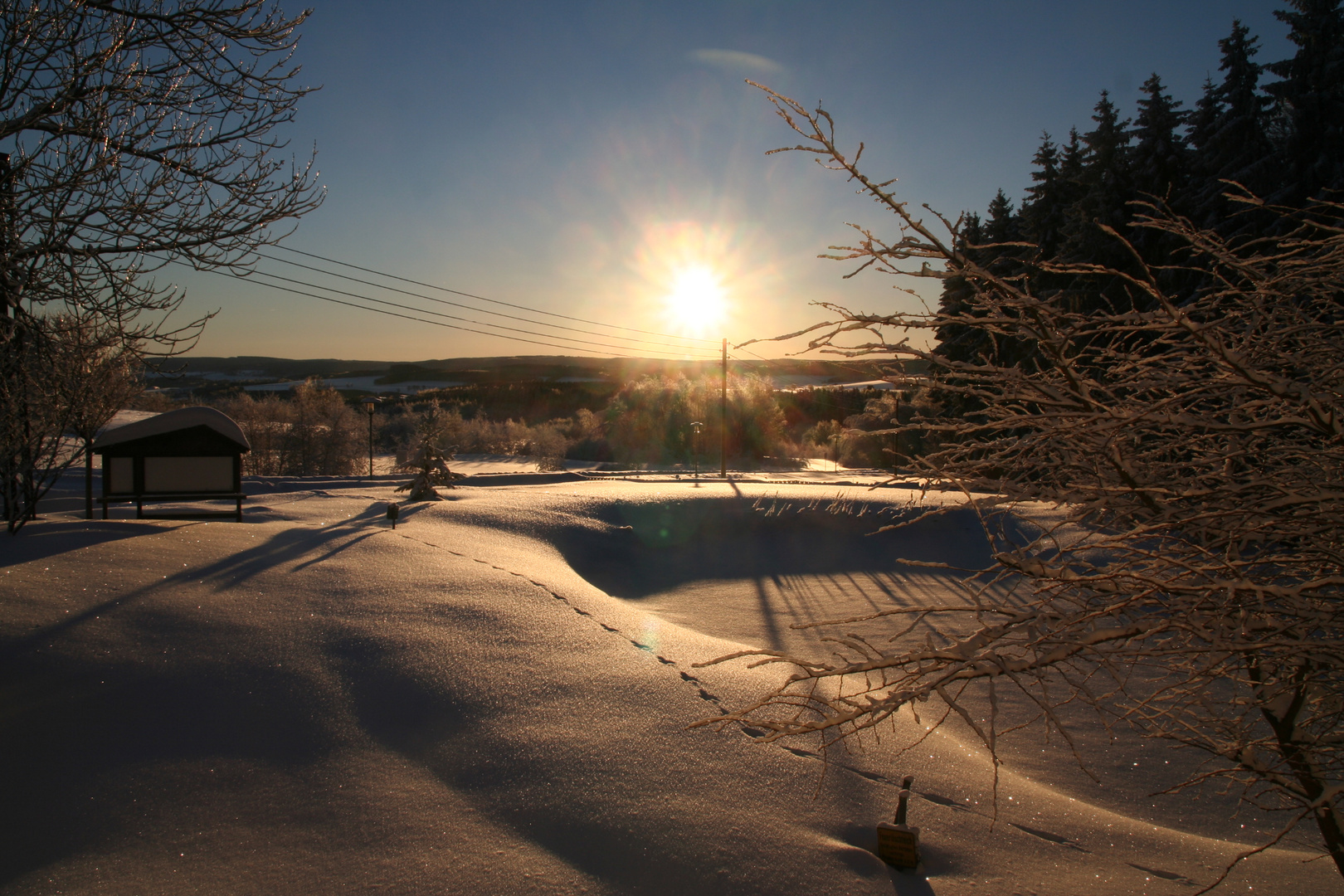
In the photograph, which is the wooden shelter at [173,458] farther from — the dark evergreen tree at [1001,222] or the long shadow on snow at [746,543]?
the dark evergreen tree at [1001,222]

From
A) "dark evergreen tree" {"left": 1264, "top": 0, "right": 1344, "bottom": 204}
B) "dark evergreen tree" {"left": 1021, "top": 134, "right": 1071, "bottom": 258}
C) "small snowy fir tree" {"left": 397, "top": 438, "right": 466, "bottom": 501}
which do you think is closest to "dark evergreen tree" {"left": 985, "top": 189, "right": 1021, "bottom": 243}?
"dark evergreen tree" {"left": 1021, "top": 134, "right": 1071, "bottom": 258}

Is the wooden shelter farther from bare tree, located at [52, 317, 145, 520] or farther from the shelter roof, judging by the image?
bare tree, located at [52, 317, 145, 520]

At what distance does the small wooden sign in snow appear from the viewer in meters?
3.45

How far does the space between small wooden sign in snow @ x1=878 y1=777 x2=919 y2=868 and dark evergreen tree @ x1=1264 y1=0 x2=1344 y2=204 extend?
1881cm

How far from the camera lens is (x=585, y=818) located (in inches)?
144

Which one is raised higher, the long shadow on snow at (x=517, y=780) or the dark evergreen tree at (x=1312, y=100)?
the dark evergreen tree at (x=1312, y=100)

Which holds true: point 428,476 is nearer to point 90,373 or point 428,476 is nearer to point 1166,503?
point 90,373

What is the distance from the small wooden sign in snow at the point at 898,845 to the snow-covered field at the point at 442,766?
0.37ft

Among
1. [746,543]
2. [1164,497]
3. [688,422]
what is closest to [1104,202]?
[746,543]

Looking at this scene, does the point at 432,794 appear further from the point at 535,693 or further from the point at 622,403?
the point at 622,403

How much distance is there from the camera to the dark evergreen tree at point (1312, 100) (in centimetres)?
1567

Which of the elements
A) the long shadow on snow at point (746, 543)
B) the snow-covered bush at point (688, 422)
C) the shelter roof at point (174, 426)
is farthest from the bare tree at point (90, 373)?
the snow-covered bush at point (688, 422)

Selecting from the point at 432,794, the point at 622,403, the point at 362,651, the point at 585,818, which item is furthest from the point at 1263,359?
the point at 622,403

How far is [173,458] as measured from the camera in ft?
32.7
